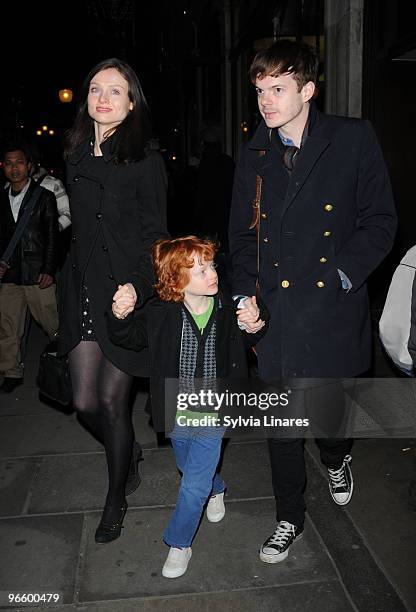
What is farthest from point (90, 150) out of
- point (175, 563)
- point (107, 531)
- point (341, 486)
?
point (341, 486)

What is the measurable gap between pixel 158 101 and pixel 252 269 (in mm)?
32202

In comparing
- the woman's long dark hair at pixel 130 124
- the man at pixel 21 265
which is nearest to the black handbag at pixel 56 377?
the woman's long dark hair at pixel 130 124

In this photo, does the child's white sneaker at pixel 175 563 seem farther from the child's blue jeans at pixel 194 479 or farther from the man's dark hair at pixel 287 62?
the man's dark hair at pixel 287 62

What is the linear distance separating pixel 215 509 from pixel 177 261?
154 centimetres

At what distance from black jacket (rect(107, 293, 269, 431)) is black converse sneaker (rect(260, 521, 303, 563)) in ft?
2.56

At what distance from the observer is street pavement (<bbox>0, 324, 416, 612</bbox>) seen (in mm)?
3059

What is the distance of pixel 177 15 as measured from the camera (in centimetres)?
2388

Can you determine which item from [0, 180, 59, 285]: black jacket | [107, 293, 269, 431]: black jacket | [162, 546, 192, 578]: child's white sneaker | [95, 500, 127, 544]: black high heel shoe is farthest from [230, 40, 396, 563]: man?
[0, 180, 59, 285]: black jacket

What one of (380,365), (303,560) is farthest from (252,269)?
(380,365)

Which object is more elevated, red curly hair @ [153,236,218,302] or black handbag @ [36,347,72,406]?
red curly hair @ [153,236,218,302]

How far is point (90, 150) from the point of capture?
349 cm

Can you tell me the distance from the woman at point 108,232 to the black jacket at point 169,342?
0.25 m

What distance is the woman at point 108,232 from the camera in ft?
11.0

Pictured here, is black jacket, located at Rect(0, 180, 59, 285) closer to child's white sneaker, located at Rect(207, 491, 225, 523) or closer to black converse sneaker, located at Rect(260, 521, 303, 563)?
child's white sneaker, located at Rect(207, 491, 225, 523)
